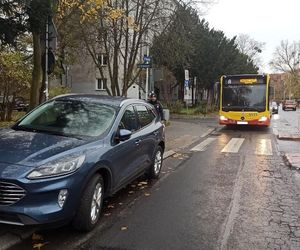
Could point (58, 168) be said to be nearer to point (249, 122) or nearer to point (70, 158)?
point (70, 158)

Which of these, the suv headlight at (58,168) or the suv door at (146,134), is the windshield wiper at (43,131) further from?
the suv door at (146,134)

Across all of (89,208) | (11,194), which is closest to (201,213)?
(89,208)

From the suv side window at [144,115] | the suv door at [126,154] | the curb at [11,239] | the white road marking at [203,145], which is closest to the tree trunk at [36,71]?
the white road marking at [203,145]

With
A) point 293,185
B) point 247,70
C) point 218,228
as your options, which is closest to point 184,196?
point 218,228

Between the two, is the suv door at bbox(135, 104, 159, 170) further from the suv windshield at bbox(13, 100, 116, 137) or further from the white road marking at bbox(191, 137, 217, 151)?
the white road marking at bbox(191, 137, 217, 151)

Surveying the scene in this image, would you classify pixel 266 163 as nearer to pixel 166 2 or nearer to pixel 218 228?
pixel 218 228

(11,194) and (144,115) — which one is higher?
(144,115)

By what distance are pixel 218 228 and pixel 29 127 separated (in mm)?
2982

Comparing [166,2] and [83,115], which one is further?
[166,2]

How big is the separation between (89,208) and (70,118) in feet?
5.58

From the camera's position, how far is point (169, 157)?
493 inches

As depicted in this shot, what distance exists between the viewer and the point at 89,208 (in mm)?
5426

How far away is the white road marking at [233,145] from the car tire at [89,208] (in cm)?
901

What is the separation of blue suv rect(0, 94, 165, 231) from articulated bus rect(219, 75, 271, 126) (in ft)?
50.9
